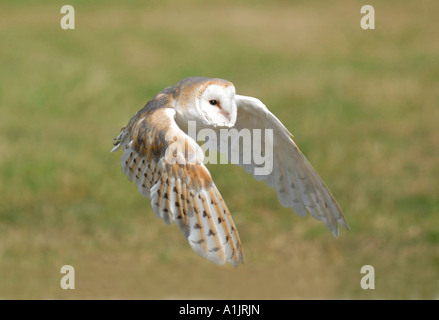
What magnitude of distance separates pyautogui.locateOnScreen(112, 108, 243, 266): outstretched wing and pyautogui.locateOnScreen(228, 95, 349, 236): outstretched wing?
1.82ft

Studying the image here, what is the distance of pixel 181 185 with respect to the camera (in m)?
3.01

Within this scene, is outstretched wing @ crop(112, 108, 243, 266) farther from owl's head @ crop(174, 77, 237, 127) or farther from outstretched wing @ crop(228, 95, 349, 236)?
outstretched wing @ crop(228, 95, 349, 236)

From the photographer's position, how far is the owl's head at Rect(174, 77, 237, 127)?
2973 mm

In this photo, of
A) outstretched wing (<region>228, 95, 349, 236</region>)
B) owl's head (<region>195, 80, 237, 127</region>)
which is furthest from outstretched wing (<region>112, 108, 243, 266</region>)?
→ outstretched wing (<region>228, 95, 349, 236</region>)

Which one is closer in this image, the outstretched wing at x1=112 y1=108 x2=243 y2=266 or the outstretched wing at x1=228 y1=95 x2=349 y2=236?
the outstretched wing at x1=112 y1=108 x2=243 y2=266

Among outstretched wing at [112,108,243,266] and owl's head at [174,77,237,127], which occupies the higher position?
owl's head at [174,77,237,127]

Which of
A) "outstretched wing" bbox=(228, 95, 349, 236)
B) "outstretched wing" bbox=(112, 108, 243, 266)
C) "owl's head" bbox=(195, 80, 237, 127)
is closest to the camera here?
"outstretched wing" bbox=(112, 108, 243, 266)

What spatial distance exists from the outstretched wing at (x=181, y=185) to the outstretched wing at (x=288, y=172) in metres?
0.55

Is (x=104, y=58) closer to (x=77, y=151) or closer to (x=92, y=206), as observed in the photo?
(x=77, y=151)

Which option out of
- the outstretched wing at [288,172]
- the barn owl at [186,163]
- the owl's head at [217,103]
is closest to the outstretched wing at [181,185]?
the barn owl at [186,163]

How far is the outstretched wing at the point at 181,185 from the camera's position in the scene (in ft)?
9.23

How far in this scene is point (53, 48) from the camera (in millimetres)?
14758

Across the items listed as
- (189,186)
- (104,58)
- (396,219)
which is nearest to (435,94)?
(396,219)

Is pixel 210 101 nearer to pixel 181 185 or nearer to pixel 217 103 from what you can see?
pixel 217 103
